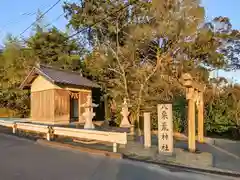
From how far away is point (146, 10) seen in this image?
22.0 m

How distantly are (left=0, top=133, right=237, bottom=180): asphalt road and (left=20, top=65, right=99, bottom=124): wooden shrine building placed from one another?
933 centimetres

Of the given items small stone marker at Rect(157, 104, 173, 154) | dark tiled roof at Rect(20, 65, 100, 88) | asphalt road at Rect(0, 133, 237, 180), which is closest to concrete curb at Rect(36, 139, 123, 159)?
asphalt road at Rect(0, 133, 237, 180)

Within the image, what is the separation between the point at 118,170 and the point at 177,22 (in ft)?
47.2

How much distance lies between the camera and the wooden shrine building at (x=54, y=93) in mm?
19516

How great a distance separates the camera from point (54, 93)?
19.5 metres

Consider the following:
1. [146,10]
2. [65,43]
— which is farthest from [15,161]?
[65,43]

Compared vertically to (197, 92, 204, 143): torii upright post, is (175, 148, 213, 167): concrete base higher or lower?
lower

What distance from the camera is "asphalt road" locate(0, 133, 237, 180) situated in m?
6.96

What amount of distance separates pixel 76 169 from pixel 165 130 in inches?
136

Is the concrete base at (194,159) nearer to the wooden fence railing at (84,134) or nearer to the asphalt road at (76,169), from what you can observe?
the asphalt road at (76,169)

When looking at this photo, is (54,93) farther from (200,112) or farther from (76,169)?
(76,169)

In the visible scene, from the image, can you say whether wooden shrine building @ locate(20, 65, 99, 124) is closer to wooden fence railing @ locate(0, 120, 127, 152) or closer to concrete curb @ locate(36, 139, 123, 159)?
wooden fence railing @ locate(0, 120, 127, 152)

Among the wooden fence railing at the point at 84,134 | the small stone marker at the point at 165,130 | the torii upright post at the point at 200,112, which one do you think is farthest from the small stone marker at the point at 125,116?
the small stone marker at the point at 165,130

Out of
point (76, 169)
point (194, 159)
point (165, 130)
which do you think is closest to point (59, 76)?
point (165, 130)
